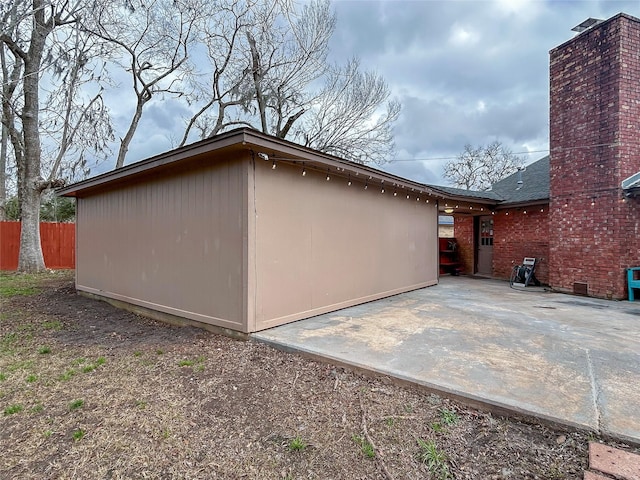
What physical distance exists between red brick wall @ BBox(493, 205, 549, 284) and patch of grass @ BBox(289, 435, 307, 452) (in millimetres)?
8400

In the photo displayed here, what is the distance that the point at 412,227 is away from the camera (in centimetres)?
747

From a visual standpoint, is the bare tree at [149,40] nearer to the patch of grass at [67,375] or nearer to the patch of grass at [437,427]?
the patch of grass at [67,375]

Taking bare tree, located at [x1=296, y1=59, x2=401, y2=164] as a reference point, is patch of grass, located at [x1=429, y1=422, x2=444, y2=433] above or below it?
below

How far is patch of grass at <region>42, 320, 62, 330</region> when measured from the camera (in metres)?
4.74

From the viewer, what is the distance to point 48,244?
1223cm

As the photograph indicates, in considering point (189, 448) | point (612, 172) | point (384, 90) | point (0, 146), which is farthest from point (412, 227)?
point (0, 146)

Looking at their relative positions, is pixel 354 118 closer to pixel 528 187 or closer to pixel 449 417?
pixel 528 187

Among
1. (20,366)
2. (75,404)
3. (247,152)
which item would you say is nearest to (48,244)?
(20,366)

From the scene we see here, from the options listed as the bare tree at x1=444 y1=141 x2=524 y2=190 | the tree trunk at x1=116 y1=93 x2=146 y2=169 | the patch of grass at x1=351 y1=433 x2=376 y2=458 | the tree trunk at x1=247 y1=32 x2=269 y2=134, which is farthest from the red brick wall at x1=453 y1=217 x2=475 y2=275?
the bare tree at x1=444 y1=141 x2=524 y2=190

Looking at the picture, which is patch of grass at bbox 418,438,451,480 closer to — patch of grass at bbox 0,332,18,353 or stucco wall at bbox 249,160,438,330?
stucco wall at bbox 249,160,438,330

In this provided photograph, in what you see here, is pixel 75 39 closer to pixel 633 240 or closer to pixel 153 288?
pixel 153 288

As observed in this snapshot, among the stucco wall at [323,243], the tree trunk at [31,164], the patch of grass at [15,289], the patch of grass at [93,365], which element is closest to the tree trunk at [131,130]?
the tree trunk at [31,164]

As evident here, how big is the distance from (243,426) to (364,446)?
815 millimetres

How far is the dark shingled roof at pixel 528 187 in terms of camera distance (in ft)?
28.4
